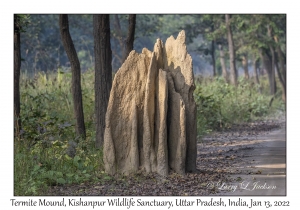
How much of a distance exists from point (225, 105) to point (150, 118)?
13.7 m

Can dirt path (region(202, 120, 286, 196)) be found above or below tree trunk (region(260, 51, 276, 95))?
below

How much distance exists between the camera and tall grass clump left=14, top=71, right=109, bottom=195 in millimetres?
12609

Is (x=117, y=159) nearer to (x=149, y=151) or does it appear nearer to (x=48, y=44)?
(x=149, y=151)

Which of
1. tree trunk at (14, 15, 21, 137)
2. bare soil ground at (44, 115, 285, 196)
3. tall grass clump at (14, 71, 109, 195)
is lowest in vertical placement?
bare soil ground at (44, 115, 285, 196)

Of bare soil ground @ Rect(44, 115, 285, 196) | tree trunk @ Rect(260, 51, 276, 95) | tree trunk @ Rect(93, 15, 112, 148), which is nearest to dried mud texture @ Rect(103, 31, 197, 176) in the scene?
bare soil ground @ Rect(44, 115, 285, 196)

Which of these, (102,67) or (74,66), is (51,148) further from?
(74,66)

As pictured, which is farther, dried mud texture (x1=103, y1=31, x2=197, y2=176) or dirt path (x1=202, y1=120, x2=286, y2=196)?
dried mud texture (x1=103, y1=31, x2=197, y2=176)

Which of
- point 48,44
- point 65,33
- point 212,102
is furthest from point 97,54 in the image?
point 48,44

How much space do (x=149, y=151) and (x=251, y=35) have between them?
85.3ft

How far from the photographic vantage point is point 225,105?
86.0ft

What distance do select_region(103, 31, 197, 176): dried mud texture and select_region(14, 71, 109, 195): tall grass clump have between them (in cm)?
68

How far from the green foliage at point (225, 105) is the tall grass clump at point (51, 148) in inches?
149

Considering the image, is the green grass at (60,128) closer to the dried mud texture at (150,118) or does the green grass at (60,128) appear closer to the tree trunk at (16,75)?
the tree trunk at (16,75)

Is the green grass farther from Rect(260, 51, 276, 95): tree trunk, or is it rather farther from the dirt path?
Rect(260, 51, 276, 95): tree trunk
